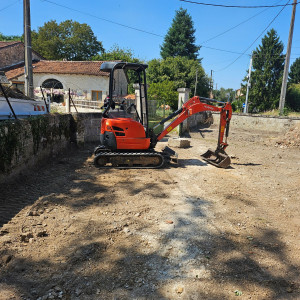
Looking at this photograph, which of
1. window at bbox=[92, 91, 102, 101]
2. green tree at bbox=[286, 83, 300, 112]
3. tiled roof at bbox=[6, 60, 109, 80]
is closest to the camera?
tiled roof at bbox=[6, 60, 109, 80]

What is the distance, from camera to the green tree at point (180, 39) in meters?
43.2

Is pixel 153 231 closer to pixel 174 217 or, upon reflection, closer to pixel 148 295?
pixel 174 217

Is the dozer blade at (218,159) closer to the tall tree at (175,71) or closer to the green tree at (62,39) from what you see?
the tall tree at (175,71)

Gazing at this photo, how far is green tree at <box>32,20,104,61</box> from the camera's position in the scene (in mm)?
35562

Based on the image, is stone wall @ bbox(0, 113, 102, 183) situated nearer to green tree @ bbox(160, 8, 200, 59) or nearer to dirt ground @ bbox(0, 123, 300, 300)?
dirt ground @ bbox(0, 123, 300, 300)

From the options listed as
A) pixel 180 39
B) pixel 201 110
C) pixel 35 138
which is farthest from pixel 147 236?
pixel 180 39

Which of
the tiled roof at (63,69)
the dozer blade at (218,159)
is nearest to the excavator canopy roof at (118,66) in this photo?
the dozer blade at (218,159)

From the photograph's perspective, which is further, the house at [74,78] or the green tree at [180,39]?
the green tree at [180,39]

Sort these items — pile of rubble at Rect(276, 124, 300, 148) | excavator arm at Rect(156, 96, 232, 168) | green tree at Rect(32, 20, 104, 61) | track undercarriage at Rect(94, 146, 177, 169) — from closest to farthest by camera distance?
track undercarriage at Rect(94, 146, 177, 169)
excavator arm at Rect(156, 96, 232, 168)
pile of rubble at Rect(276, 124, 300, 148)
green tree at Rect(32, 20, 104, 61)

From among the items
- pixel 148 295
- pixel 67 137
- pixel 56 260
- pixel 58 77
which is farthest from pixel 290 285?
pixel 58 77

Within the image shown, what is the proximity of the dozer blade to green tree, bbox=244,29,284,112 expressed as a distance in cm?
2900

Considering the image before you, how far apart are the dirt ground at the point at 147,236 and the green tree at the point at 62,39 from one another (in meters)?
34.4

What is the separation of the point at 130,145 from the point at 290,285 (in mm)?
5050

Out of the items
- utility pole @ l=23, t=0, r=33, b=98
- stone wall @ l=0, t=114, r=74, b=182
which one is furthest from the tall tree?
stone wall @ l=0, t=114, r=74, b=182
